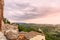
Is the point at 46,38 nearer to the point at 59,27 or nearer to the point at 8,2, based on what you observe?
the point at 59,27

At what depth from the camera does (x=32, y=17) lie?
5.56m

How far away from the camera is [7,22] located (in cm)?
558

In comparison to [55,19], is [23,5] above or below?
above

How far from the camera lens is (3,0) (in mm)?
5527

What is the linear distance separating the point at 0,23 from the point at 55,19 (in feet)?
4.49

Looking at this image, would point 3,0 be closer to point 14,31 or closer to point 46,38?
point 14,31

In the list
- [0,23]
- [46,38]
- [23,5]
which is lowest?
[46,38]

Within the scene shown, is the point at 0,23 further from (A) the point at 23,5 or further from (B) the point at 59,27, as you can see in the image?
(B) the point at 59,27

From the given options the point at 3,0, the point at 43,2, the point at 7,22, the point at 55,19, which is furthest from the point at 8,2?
the point at 55,19

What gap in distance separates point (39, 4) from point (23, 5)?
0.40 meters

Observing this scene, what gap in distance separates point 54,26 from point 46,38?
Answer: 358 mm

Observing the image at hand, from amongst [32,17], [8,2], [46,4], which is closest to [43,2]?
[46,4]

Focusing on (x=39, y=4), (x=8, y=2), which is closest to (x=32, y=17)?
(x=39, y=4)

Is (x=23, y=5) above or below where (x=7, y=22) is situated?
above
